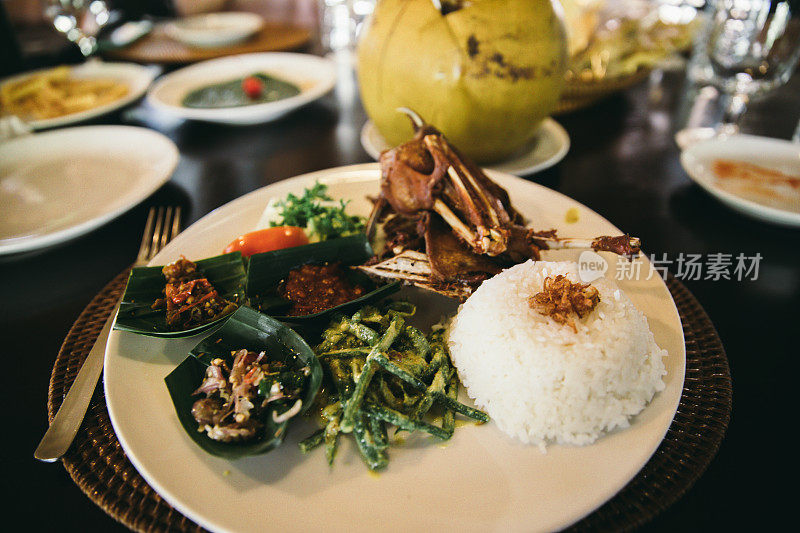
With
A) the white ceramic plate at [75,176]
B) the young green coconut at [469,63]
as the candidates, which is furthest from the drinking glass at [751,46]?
the white ceramic plate at [75,176]

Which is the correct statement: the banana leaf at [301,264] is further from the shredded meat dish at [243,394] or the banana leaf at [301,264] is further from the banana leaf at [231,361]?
the shredded meat dish at [243,394]

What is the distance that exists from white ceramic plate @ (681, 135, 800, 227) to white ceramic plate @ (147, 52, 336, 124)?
2.02 meters

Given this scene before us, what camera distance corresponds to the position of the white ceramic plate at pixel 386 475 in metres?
0.93

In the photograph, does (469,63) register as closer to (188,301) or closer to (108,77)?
(188,301)

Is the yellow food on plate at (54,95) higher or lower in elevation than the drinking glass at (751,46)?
lower

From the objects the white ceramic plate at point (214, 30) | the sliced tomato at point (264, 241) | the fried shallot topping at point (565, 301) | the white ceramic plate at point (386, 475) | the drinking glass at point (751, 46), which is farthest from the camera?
the white ceramic plate at point (214, 30)

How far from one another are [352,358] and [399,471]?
1.03 feet

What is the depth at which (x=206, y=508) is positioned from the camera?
3.03 feet

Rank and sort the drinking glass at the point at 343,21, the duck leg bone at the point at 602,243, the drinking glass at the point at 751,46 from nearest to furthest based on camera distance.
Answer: the duck leg bone at the point at 602,243, the drinking glass at the point at 751,46, the drinking glass at the point at 343,21

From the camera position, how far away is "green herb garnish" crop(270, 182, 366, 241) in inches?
66.6

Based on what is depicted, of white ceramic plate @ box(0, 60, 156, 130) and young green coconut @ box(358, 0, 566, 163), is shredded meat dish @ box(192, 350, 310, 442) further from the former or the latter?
white ceramic plate @ box(0, 60, 156, 130)

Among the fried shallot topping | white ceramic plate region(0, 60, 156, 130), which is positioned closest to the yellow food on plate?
white ceramic plate region(0, 60, 156, 130)

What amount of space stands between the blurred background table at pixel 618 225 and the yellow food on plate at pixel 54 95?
0.16 metres

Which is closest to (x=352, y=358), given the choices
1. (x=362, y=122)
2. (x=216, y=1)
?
(x=362, y=122)
